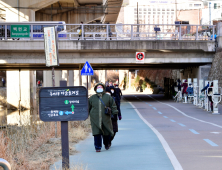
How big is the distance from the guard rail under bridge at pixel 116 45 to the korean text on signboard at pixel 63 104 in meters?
24.8

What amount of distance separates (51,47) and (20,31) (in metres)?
21.5

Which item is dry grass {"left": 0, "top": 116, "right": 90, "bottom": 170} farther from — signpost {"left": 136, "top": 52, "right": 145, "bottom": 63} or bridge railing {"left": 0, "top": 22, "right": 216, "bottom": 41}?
signpost {"left": 136, "top": 52, "right": 145, "bottom": 63}

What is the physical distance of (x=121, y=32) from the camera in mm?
32250

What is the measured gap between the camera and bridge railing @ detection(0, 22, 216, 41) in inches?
1252

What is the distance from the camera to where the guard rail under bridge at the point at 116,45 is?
104ft

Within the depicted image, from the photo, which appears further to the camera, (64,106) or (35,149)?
(35,149)

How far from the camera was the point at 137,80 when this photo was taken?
67.8 m

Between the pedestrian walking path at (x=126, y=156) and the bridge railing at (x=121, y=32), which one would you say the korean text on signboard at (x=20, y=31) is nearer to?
the bridge railing at (x=121, y=32)

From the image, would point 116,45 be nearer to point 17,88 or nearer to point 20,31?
point 20,31

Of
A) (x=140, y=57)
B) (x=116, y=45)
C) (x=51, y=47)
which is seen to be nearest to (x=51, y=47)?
(x=51, y=47)

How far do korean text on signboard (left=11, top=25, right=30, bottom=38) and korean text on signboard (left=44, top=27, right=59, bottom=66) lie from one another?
69.2ft

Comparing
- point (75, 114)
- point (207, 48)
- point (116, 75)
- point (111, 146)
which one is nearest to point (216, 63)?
point (207, 48)

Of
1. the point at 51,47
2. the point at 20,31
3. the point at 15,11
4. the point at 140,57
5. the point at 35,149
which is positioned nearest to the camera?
the point at 35,149

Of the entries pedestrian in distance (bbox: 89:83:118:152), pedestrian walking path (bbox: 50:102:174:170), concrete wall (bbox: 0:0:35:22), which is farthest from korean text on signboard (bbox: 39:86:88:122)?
concrete wall (bbox: 0:0:35:22)
